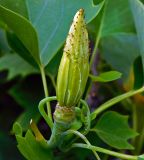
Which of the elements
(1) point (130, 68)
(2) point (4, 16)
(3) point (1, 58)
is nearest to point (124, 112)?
(1) point (130, 68)

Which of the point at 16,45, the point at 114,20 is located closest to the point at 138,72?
the point at 114,20

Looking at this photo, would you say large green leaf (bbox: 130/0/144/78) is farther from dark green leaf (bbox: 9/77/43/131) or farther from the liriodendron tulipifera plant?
dark green leaf (bbox: 9/77/43/131)

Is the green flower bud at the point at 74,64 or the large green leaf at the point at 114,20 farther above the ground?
the green flower bud at the point at 74,64

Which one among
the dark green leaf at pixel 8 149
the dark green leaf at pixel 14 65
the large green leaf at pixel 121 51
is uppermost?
the dark green leaf at pixel 14 65

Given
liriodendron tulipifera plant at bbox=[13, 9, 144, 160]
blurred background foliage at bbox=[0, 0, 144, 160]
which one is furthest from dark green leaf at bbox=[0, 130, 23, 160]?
liriodendron tulipifera plant at bbox=[13, 9, 144, 160]

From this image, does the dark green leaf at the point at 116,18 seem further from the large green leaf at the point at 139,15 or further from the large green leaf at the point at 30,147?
the large green leaf at the point at 30,147

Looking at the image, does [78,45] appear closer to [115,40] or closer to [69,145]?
[69,145]

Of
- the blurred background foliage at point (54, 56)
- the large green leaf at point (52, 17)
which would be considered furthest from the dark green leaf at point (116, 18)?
the large green leaf at point (52, 17)
